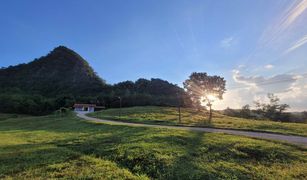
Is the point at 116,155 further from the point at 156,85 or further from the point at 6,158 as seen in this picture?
the point at 156,85

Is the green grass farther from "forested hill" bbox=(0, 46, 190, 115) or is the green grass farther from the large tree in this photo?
"forested hill" bbox=(0, 46, 190, 115)

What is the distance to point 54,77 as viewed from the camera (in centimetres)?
12788

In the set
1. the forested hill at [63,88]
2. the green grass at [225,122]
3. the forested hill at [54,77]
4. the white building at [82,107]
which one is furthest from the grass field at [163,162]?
the forested hill at [54,77]

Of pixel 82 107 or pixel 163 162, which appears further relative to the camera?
pixel 82 107

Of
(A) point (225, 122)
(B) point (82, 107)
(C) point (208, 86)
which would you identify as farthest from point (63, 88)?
(A) point (225, 122)

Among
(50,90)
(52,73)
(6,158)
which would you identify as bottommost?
(6,158)

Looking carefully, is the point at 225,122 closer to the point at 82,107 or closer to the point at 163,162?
the point at 163,162

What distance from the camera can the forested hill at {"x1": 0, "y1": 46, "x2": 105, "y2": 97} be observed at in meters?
116

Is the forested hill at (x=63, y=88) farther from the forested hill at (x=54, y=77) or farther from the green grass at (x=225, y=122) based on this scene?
the green grass at (x=225, y=122)

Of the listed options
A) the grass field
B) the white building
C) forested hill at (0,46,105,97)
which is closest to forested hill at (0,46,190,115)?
forested hill at (0,46,105,97)

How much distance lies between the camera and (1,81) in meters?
120

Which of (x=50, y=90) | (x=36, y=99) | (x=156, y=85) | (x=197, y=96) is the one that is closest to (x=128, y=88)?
(x=156, y=85)

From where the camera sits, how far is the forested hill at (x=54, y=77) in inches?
4578

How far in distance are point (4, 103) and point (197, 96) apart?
6658cm
